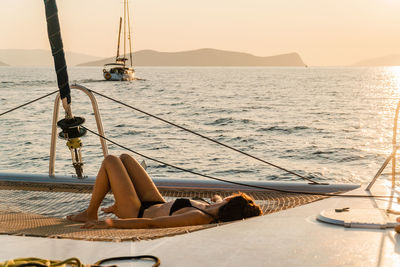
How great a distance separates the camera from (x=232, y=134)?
1869 cm

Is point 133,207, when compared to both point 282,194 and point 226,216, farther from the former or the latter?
point 282,194

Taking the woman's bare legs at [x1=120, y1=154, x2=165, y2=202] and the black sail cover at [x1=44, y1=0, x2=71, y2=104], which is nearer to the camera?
the woman's bare legs at [x1=120, y1=154, x2=165, y2=202]

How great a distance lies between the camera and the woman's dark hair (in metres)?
3.30

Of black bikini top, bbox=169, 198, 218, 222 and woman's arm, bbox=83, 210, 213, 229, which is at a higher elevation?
black bikini top, bbox=169, 198, 218, 222

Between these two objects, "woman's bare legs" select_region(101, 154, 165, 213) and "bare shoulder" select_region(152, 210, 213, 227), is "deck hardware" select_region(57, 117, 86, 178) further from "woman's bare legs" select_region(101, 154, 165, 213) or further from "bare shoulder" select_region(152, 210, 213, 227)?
"bare shoulder" select_region(152, 210, 213, 227)

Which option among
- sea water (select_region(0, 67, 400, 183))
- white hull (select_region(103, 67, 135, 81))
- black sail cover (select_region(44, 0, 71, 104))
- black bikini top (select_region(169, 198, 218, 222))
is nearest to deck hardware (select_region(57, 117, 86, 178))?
black sail cover (select_region(44, 0, 71, 104))

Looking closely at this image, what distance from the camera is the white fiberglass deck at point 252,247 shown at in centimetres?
237

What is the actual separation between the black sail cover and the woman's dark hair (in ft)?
5.40

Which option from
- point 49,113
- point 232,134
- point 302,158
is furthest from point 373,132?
point 49,113

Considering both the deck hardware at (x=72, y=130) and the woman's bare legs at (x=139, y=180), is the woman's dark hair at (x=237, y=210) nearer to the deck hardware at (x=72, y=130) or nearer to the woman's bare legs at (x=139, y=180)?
the woman's bare legs at (x=139, y=180)

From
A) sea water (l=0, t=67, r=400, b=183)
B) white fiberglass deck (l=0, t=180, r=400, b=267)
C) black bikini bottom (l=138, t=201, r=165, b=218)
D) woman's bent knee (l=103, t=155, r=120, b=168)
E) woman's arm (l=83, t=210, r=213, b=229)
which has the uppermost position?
woman's bent knee (l=103, t=155, r=120, b=168)

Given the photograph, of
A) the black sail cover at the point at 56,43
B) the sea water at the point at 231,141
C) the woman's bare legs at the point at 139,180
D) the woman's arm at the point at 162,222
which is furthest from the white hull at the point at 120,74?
the woman's arm at the point at 162,222

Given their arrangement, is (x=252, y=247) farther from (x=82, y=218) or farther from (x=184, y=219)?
(x=82, y=218)

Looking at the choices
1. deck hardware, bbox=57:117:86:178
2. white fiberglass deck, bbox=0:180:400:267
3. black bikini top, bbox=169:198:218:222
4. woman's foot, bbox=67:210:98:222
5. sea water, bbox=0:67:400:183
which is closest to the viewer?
white fiberglass deck, bbox=0:180:400:267
